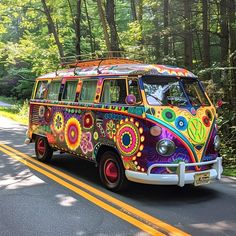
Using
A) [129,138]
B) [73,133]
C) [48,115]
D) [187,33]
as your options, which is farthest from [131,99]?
[187,33]

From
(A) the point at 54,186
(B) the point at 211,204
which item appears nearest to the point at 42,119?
(A) the point at 54,186

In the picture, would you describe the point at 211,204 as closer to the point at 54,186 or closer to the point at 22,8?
the point at 54,186

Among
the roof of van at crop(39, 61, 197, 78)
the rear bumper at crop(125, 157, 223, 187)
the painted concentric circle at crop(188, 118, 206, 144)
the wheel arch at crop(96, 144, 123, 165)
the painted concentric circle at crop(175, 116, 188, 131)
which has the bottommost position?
the rear bumper at crop(125, 157, 223, 187)

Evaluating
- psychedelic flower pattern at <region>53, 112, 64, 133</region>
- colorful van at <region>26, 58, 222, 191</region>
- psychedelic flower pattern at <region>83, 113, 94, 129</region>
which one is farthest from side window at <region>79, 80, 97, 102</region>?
psychedelic flower pattern at <region>53, 112, 64, 133</region>

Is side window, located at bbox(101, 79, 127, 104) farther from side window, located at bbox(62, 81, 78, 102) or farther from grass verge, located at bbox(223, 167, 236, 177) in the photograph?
grass verge, located at bbox(223, 167, 236, 177)

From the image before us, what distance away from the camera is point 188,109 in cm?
707

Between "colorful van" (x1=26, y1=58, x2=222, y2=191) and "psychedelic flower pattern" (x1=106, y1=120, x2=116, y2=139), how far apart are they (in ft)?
0.04

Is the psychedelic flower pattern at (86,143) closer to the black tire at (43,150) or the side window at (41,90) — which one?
the black tire at (43,150)

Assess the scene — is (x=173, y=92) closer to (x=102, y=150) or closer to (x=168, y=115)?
(x=168, y=115)

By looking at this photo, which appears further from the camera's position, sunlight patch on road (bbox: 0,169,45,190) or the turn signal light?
sunlight patch on road (bbox: 0,169,45,190)

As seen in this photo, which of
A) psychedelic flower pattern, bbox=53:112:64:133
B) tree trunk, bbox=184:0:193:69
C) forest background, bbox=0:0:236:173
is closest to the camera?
psychedelic flower pattern, bbox=53:112:64:133

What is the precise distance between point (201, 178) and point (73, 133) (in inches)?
121

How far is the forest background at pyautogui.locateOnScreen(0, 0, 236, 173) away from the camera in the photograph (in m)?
13.9

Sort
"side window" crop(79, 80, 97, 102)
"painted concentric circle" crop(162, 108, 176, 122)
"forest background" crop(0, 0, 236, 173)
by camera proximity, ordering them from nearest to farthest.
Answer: "painted concentric circle" crop(162, 108, 176, 122) → "side window" crop(79, 80, 97, 102) → "forest background" crop(0, 0, 236, 173)
